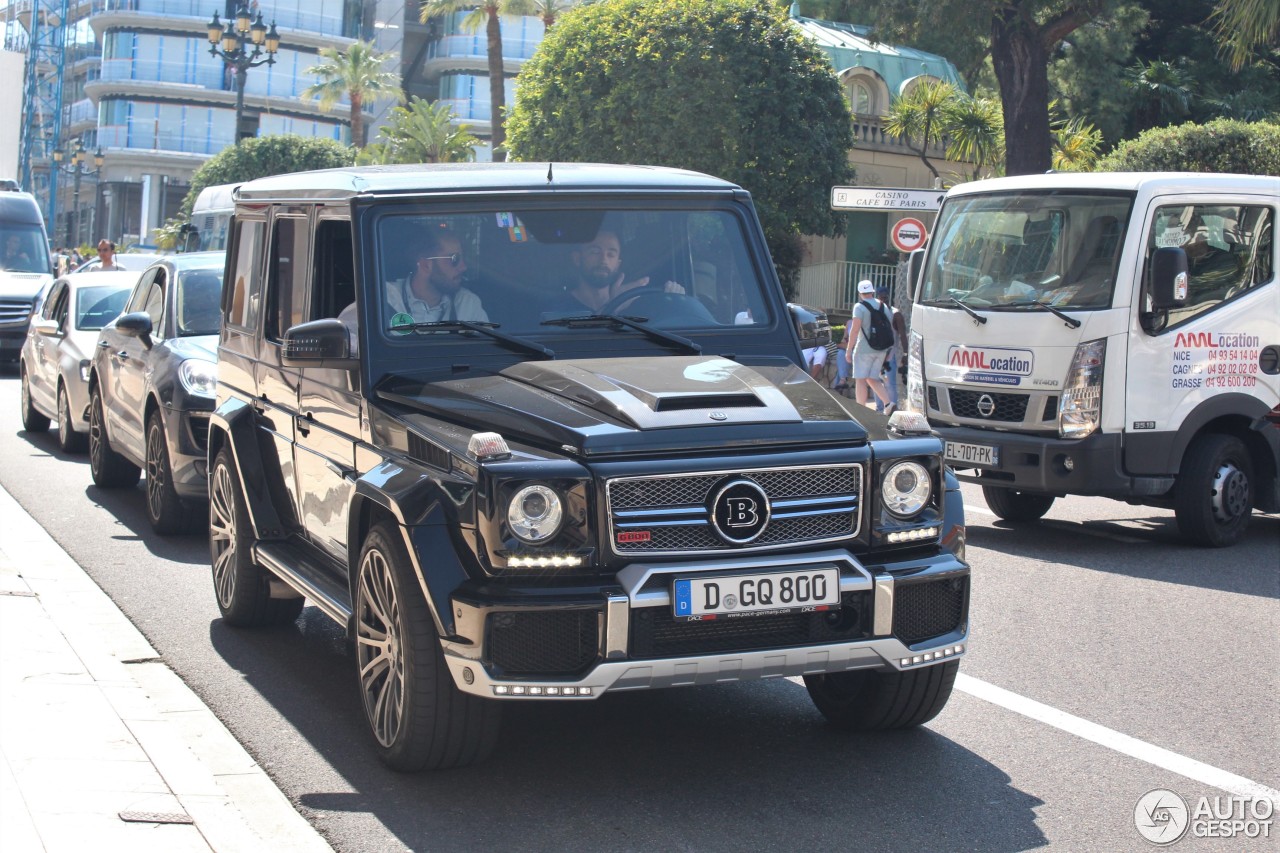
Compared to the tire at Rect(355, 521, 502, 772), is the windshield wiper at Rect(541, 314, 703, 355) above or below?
above

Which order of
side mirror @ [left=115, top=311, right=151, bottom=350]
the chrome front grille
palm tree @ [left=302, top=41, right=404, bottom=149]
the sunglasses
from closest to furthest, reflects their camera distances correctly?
1. the chrome front grille
2. the sunglasses
3. side mirror @ [left=115, top=311, right=151, bottom=350]
4. palm tree @ [left=302, top=41, right=404, bottom=149]

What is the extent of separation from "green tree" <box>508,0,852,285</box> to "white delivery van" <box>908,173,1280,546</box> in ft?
74.8

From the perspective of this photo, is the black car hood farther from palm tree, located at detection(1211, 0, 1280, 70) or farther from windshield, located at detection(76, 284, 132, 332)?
palm tree, located at detection(1211, 0, 1280, 70)

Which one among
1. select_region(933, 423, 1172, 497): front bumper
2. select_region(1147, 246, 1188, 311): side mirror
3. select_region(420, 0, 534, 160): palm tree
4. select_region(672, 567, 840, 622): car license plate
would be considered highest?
select_region(420, 0, 534, 160): palm tree

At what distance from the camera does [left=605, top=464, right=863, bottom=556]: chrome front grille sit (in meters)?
4.70

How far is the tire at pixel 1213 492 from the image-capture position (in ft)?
33.9

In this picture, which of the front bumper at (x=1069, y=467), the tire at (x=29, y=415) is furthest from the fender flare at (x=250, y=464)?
the tire at (x=29, y=415)

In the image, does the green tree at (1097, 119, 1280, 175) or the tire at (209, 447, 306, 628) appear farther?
the green tree at (1097, 119, 1280, 175)

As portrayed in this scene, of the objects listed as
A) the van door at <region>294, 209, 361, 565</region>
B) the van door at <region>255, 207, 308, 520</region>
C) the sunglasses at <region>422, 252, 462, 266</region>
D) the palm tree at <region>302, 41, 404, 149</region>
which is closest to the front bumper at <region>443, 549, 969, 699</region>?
the van door at <region>294, 209, 361, 565</region>

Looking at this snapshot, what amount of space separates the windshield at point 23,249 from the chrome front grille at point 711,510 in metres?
23.7

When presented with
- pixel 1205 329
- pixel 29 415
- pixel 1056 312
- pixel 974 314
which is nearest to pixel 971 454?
pixel 974 314

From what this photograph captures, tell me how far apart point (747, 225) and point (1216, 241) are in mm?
5267

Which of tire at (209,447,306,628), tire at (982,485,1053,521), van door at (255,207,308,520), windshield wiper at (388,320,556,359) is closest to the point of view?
windshield wiper at (388,320,556,359)

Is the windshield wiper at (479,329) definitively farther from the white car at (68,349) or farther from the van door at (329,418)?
the white car at (68,349)
